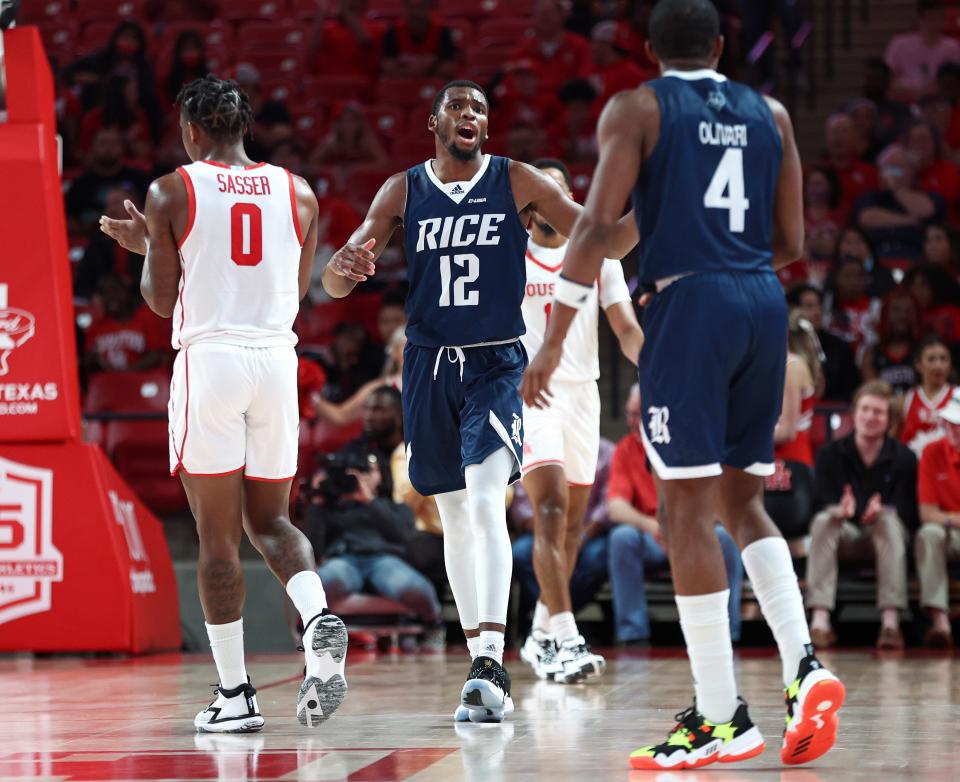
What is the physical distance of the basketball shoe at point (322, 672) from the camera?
184 inches

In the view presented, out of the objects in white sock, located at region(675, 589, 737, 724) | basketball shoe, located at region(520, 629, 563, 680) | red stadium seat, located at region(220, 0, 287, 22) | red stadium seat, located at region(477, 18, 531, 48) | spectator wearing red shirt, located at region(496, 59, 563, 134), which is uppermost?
red stadium seat, located at region(220, 0, 287, 22)

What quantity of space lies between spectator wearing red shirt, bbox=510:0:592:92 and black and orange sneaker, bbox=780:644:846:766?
11314 mm

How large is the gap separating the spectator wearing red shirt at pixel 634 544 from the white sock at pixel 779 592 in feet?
13.9

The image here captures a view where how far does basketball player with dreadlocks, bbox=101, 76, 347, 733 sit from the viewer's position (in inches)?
193

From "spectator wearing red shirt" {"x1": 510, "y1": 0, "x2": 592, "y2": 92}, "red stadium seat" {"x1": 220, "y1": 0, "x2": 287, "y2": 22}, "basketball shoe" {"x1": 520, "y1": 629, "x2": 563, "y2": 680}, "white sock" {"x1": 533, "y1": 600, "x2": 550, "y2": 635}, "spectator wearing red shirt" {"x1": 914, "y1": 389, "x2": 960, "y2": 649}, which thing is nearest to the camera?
"basketball shoe" {"x1": 520, "y1": 629, "x2": 563, "y2": 680}

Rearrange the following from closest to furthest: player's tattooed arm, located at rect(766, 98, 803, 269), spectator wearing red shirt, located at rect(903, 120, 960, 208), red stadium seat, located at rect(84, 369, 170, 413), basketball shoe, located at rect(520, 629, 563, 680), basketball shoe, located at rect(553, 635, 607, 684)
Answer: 1. player's tattooed arm, located at rect(766, 98, 803, 269)
2. basketball shoe, located at rect(553, 635, 607, 684)
3. basketball shoe, located at rect(520, 629, 563, 680)
4. red stadium seat, located at rect(84, 369, 170, 413)
5. spectator wearing red shirt, located at rect(903, 120, 960, 208)

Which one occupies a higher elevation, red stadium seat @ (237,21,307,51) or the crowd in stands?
red stadium seat @ (237,21,307,51)

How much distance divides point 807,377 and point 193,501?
5.02 metres

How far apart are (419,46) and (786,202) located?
1136 centimetres

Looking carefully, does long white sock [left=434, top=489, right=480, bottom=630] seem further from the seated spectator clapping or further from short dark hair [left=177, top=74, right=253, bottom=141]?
the seated spectator clapping

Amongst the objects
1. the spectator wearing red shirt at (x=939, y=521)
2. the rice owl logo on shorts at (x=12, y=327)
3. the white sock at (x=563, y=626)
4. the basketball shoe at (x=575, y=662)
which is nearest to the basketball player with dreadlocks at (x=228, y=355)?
the basketball shoe at (x=575, y=662)

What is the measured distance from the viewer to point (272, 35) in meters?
15.9

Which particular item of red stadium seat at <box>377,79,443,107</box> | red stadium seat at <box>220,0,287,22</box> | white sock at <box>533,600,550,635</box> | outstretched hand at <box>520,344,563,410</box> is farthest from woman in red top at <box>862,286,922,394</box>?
red stadium seat at <box>220,0,287,22</box>

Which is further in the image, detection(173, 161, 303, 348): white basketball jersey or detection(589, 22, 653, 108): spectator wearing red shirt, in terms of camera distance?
detection(589, 22, 653, 108): spectator wearing red shirt
